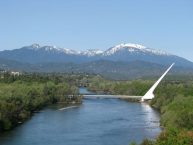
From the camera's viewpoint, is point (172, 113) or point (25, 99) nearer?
point (172, 113)

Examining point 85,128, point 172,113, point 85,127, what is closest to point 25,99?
point 85,127

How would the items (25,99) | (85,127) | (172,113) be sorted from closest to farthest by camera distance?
(172,113) → (85,127) → (25,99)

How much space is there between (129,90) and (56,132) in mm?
39168

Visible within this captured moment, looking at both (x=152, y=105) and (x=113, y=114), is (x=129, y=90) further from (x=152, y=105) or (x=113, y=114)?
(x=113, y=114)

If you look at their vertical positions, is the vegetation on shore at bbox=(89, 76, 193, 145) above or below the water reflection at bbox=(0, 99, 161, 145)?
above

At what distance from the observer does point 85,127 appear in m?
34.6

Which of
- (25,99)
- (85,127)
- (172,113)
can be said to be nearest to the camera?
(172,113)

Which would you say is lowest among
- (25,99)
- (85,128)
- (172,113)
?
(85,128)

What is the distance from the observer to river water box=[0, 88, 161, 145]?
28681 mm

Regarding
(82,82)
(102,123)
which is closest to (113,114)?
(102,123)

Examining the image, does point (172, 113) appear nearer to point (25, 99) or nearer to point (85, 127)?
point (85, 127)

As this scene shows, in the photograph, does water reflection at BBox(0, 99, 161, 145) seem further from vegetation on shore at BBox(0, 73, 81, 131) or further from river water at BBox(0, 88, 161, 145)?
vegetation on shore at BBox(0, 73, 81, 131)

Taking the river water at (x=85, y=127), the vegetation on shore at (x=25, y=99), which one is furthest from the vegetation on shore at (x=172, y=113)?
the vegetation on shore at (x=25, y=99)

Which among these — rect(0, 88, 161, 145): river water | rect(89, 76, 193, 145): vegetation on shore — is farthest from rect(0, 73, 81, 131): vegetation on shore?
rect(89, 76, 193, 145): vegetation on shore
